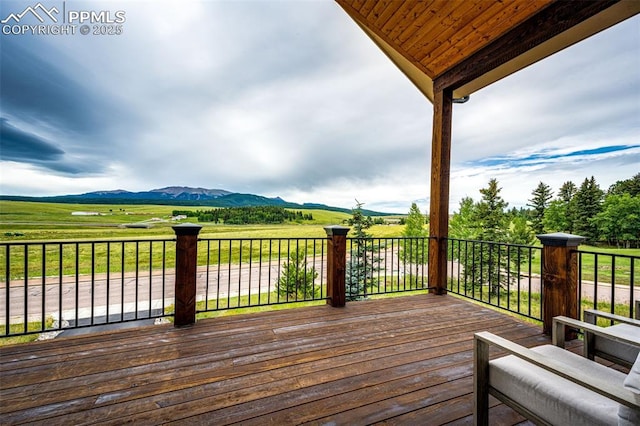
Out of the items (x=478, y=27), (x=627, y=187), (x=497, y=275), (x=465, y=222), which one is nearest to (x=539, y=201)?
(x=465, y=222)

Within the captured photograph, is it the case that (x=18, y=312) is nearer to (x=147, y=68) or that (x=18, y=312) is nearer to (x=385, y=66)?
(x=147, y=68)

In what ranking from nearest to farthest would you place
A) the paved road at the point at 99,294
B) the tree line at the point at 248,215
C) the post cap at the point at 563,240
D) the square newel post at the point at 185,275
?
1. the post cap at the point at 563,240
2. the square newel post at the point at 185,275
3. the paved road at the point at 99,294
4. the tree line at the point at 248,215

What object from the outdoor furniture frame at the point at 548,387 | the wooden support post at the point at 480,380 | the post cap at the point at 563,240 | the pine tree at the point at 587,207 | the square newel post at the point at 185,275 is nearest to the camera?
the outdoor furniture frame at the point at 548,387

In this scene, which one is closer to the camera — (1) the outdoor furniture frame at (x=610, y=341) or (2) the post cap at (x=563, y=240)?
(1) the outdoor furniture frame at (x=610, y=341)

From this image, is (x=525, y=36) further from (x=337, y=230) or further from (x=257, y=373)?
(x=257, y=373)

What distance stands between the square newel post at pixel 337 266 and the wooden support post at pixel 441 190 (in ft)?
5.04

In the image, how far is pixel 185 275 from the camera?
2.72 meters

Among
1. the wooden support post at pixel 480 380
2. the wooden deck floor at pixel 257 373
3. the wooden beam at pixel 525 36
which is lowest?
the wooden deck floor at pixel 257 373

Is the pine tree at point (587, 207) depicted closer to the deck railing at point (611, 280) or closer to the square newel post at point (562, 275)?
the deck railing at point (611, 280)

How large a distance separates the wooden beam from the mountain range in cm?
524

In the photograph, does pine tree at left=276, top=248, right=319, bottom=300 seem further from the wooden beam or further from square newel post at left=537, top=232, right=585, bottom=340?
the wooden beam

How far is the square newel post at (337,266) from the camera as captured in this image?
3381 mm

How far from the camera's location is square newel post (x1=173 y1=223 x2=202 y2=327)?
271 centimetres

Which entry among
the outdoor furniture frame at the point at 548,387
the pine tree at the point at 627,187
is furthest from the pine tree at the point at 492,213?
the outdoor furniture frame at the point at 548,387
